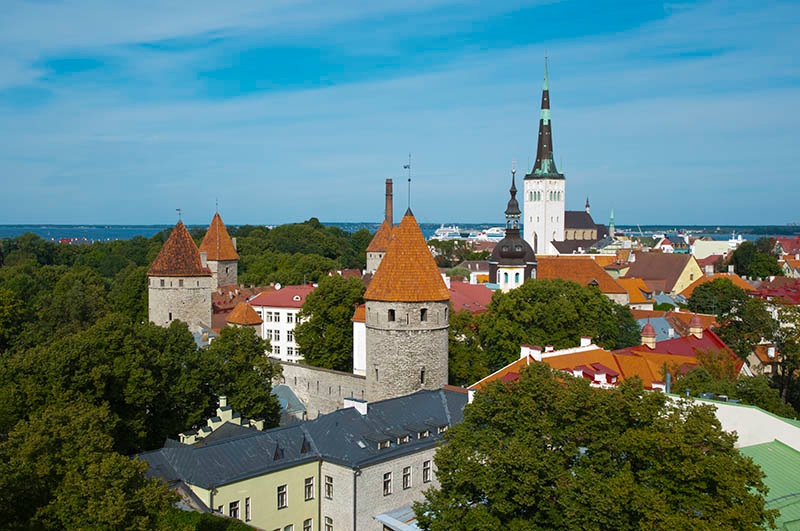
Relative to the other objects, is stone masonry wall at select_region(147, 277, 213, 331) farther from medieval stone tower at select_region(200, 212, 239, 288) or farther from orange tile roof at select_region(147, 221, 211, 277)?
medieval stone tower at select_region(200, 212, 239, 288)

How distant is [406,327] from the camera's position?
93.6ft

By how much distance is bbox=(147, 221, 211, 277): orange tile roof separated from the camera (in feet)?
143

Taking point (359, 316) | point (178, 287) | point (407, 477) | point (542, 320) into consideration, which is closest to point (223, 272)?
point (178, 287)

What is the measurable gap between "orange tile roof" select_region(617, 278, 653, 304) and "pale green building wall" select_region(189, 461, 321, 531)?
4189cm

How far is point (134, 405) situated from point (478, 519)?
47.5 ft

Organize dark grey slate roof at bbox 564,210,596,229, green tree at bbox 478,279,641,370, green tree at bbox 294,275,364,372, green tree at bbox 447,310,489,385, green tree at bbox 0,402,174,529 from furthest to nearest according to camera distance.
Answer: dark grey slate roof at bbox 564,210,596,229
green tree at bbox 294,275,364,372
green tree at bbox 478,279,641,370
green tree at bbox 447,310,489,385
green tree at bbox 0,402,174,529

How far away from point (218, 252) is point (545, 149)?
5763 cm

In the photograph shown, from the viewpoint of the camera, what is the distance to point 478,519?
1597cm

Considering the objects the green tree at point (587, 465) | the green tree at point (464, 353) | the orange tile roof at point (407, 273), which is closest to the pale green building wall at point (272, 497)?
the green tree at point (587, 465)

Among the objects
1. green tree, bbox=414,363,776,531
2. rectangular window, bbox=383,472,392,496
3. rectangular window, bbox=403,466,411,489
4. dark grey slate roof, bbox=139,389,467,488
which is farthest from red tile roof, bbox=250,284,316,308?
green tree, bbox=414,363,776,531

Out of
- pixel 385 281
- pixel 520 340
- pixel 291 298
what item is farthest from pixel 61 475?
pixel 291 298

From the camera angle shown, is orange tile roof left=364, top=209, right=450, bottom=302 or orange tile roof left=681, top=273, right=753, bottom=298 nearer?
orange tile roof left=364, top=209, right=450, bottom=302

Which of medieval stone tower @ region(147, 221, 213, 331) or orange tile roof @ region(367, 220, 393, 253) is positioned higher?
orange tile roof @ region(367, 220, 393, 253)

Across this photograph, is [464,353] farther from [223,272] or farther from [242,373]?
[223,272]
